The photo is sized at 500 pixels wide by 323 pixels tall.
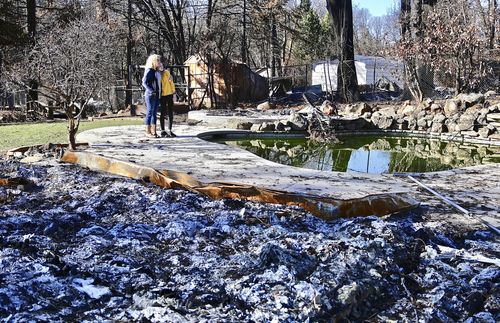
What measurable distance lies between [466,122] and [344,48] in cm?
803

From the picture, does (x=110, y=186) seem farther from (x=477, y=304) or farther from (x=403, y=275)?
(x=477, y=304)

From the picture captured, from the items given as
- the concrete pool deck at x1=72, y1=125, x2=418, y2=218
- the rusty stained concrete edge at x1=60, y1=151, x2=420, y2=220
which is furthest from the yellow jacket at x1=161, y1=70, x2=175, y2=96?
the rusty stained concrete edge at x1=60, y1=151, x2=420, y2=220

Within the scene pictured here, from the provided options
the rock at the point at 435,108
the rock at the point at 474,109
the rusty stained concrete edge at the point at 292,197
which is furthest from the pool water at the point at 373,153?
the rusty stained concrete edge at the point at 292,197

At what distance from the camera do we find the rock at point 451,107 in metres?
12.4

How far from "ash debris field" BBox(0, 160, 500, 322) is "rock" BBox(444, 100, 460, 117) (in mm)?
8532

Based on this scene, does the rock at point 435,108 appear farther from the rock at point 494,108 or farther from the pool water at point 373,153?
the rock at point 494,108

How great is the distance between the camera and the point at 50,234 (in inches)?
152

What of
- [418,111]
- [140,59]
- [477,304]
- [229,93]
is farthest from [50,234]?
[140,59]

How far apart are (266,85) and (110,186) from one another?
671 inches

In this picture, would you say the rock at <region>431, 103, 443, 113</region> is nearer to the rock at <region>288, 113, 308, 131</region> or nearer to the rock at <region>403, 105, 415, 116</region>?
the rock at <region>403, 105, 415, 116</region>

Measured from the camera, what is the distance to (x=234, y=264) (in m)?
3.28

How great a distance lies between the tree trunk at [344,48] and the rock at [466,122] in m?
7.12

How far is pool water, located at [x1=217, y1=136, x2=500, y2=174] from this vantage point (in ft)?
29.1

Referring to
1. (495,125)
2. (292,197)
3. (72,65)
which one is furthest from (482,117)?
(72,65)
